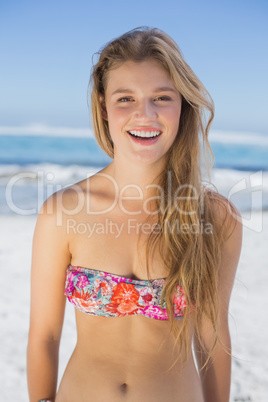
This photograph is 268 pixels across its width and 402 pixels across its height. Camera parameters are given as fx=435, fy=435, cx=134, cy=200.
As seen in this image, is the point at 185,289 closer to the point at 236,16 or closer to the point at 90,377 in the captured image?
the point at 90,377

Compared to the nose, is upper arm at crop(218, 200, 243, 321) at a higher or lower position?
lower

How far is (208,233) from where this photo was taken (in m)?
1.85

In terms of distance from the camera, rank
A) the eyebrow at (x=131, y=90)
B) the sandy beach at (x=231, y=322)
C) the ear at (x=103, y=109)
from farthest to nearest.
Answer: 1. the sandy beach at (x=231, y=322)
2. the ear at (x=103, y=109)
3. the eyebrow at (x=131, y=90)

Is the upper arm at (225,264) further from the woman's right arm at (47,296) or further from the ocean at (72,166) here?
the ocean at (72,166)

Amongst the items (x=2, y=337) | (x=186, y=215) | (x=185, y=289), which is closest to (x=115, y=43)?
(x=186, y=215)

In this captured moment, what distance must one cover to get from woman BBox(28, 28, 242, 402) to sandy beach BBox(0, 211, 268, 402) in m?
0.33

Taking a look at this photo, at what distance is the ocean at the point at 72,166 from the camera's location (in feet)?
34.5

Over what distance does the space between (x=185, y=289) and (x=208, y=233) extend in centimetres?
27

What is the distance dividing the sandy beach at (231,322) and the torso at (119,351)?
505mm

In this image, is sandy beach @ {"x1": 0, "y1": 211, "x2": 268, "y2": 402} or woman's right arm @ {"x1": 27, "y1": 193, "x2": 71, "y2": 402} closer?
woman's right arm @ {"x1": 27, "y1": 193, "x2": 71, "y2": 402}

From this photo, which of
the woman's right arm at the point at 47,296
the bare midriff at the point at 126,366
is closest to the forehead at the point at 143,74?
the woman's right arm at the point at 47,296

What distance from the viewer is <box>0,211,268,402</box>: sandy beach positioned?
3406 mm

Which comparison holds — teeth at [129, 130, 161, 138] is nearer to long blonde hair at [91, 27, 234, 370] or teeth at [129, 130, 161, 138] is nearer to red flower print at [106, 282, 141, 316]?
long blonde hair at [91, 27, 234, 370]

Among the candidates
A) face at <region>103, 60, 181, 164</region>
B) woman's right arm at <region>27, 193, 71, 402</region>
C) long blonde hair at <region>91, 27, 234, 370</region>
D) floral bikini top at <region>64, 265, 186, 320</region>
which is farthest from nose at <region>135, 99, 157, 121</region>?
floral bikini top at <region>64, 265, 186, 320</region>
